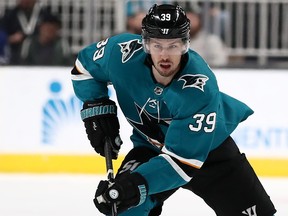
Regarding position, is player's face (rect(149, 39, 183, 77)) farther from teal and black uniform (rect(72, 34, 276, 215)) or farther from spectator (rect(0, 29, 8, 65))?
spectator (rect(0, 29, 8, 65))

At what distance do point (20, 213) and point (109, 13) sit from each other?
7.90ft

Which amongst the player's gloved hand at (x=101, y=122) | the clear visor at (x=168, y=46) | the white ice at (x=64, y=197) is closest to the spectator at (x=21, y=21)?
the white ice at (x=64, y=197)

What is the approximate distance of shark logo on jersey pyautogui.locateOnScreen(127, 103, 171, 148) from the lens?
3.41 meters

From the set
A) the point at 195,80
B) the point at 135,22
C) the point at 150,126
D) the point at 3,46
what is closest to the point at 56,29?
the point at 3,46

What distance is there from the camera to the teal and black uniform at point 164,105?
310cm

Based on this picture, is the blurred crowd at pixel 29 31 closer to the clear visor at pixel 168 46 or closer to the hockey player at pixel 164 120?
the hockey player at pixel 164 120

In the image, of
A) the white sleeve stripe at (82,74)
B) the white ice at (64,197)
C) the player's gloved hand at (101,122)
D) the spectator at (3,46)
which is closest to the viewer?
the player's gloved hand at (101,122)

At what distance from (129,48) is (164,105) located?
11.6 inches

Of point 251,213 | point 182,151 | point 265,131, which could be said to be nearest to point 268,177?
point 265,131

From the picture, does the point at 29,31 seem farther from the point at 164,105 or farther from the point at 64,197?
the point at 164,105

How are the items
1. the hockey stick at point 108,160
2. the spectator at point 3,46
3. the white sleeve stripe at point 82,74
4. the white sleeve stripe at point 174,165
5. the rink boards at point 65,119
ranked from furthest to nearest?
1. the spectator at point 3,46
2. the rink boards at point 65,119
3. the white sleeve stripe at point 82,74
4. the hockey stick at point 108,160
5. the white sleeve stripe at point 174,165

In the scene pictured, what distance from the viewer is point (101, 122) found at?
353 centimetres

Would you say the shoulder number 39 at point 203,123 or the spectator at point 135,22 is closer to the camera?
the shoulder number 39 at point 203,123

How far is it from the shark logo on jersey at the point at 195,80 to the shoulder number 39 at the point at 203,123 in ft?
0.33
